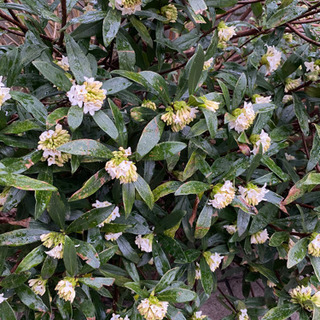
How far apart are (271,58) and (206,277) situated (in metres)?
0.68

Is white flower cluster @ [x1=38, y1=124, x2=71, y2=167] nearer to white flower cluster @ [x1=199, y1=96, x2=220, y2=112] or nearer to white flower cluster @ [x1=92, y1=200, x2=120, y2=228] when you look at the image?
white flower cluster @ [x1=92, y1=200, x2=120, y2=228]

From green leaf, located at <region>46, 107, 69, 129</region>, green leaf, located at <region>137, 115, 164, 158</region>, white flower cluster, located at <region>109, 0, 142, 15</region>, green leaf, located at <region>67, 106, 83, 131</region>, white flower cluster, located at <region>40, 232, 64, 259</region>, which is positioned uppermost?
white flower cluster, located at <region>109, 0, 142, 15</region>

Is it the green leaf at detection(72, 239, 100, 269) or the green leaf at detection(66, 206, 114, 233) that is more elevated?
the green leaf at detection(66, 206, 114, 233)

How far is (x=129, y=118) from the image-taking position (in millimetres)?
863

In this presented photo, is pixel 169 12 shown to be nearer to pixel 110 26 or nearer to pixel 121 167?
pixel 110 26

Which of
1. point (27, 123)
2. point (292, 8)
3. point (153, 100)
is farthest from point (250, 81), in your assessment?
point (27, 123)

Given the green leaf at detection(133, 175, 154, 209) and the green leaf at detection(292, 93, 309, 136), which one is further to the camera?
the green leaf at detection(292, 93, 309, 136)

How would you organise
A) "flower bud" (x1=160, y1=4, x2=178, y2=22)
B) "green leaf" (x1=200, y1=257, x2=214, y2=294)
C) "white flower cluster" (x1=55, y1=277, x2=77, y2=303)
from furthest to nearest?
"green leaf" (x1=200, y1=257, x2=214, y2=294)
"flower bud" (x1=160, y1=4, x2=178, y2=22)
"white flower cluster" (x1=55, y1=277, x2=77, y2=303)

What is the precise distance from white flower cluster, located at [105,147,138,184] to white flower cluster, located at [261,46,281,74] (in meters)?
0.56

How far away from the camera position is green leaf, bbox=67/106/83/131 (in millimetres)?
675

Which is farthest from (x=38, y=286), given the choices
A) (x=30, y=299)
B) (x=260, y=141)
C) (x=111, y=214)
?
(x=260, y=141)

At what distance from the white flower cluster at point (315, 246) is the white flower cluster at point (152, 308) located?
16.3 inches

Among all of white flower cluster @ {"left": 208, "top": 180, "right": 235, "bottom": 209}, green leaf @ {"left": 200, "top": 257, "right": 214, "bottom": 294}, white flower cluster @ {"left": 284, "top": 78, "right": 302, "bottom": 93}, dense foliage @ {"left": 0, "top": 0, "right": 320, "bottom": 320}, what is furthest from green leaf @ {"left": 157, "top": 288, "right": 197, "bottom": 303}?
white flower cluster @ {"left": 284, "top": 78, "right": 302, "bottom": 93}

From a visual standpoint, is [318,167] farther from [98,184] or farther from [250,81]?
[98,184]
